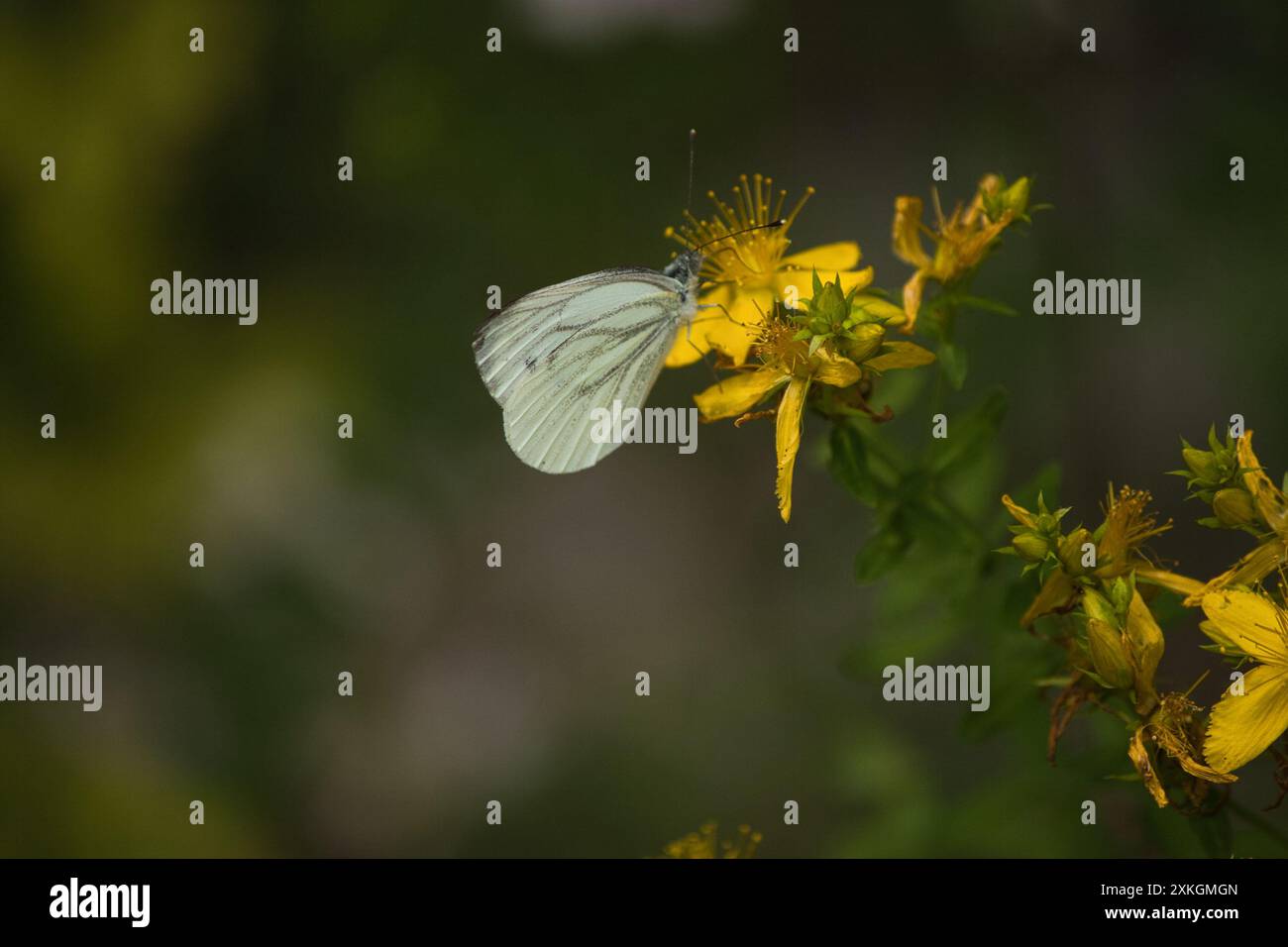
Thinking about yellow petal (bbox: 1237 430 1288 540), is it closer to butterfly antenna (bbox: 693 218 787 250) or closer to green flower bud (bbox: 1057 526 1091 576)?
green flower bud (bbox: 1057 526 1091 576)

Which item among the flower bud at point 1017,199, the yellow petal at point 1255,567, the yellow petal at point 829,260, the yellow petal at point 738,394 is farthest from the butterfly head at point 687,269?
the yellow petal at point 1255,567


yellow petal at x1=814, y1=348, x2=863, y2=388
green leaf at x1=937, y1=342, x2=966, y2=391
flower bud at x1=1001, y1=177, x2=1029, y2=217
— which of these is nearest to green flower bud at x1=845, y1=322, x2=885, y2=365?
yellow petal at x1=814, y1=348, x2=863, y2=388

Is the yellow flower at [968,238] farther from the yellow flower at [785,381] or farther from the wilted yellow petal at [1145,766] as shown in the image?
the wilted yellow petal at [1145,766]

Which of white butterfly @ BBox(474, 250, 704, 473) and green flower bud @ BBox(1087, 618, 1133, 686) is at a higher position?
white butterfly @ BBox(474, 250, 704, 473)

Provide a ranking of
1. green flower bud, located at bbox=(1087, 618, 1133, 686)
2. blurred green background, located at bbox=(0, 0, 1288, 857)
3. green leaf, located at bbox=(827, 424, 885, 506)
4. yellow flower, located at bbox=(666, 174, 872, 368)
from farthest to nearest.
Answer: blurred green background, located at bbox=(0, 0, 1288, 857) < yellow flower, located at bbox=(666, 174, 872, 368) < green leaf, located at bbox=(827, 424, 885, 506) < green flower bud, located at bbox=(1087, 618, 1133, 686)
